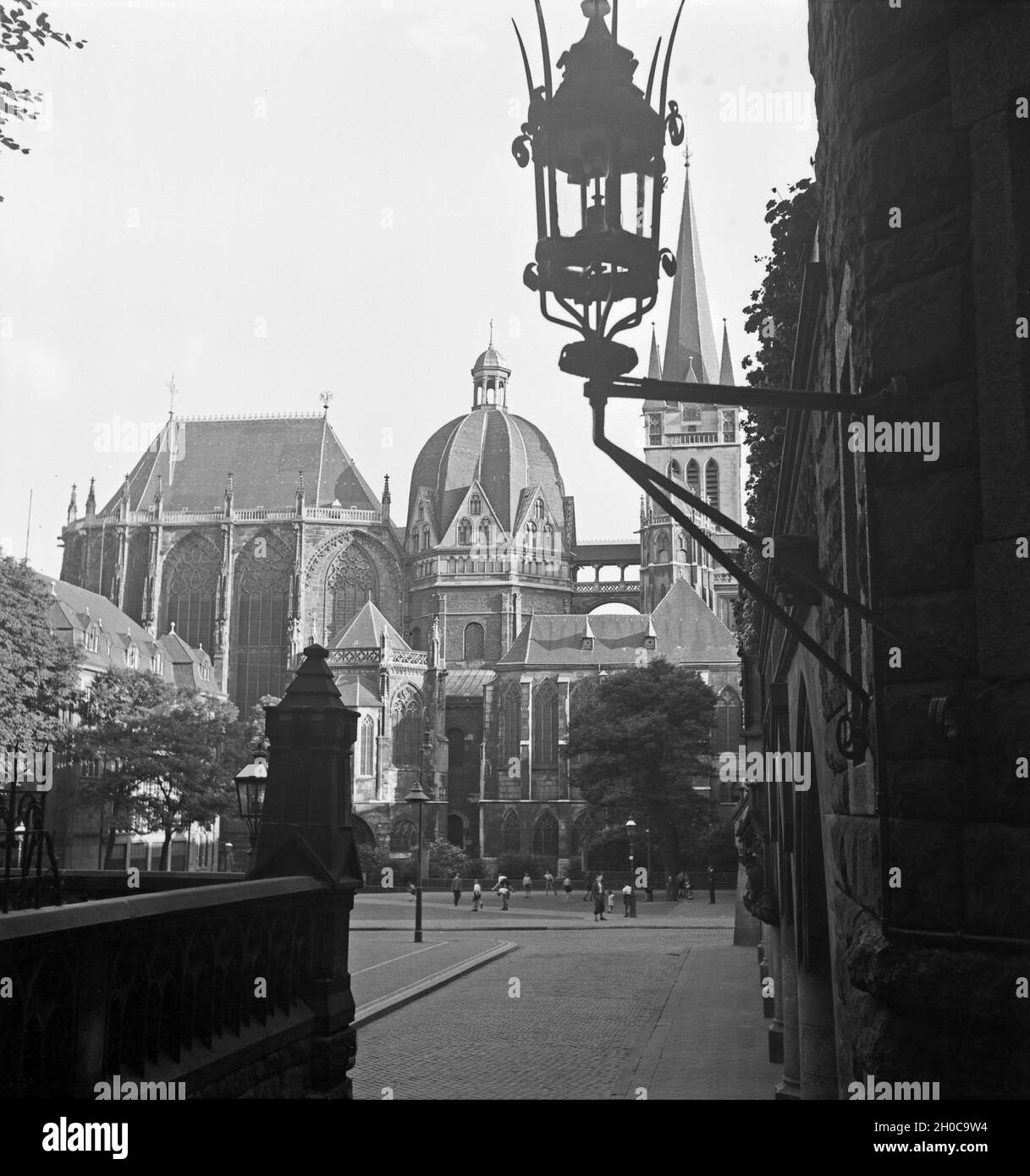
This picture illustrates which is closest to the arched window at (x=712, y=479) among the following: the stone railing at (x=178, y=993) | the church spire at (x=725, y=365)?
the church spire at (x=725, y=365)

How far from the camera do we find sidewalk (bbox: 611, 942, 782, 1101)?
12.1 metres

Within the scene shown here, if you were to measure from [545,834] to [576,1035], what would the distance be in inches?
2267

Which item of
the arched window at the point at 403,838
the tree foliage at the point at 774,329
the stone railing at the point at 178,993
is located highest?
the tree foliage at the point at 774,329

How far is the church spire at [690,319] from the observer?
92.6 m

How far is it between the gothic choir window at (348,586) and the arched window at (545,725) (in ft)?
53.8

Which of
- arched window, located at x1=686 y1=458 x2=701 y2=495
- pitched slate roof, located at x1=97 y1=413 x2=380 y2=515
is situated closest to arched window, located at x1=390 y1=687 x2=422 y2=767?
pitched slate roof, located at x1=97 y1=413 x2=380 y2=515

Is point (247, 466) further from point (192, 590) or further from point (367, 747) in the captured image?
point (367, 747)

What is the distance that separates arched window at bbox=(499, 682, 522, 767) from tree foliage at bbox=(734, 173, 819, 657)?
64433mm

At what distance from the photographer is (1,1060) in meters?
4.56

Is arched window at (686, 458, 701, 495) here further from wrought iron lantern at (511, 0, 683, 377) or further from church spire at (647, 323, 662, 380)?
wrought iron lantern at (511, 0, 683, 377)

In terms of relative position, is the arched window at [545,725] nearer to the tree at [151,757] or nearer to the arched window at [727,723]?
the arched window at [727,723]

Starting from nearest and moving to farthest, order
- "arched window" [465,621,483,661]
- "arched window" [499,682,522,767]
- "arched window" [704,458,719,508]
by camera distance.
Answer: "arched window" [499,682,522,767] → "arched window" [465,621,483,661] → "arched window" [704,458,719,508]

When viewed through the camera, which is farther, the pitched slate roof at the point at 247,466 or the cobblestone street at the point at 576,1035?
the pitched slate roof at the point at 247,466

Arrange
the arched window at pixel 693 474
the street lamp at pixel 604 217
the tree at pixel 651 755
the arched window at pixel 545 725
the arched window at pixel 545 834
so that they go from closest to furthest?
1. the street lamp at pixel 604 217
2. the tree at pixel 651 755
3. the arched window at pixel 545 834
4. the arched window at pixel 545 725
5. the arched window at pixel 693 474
